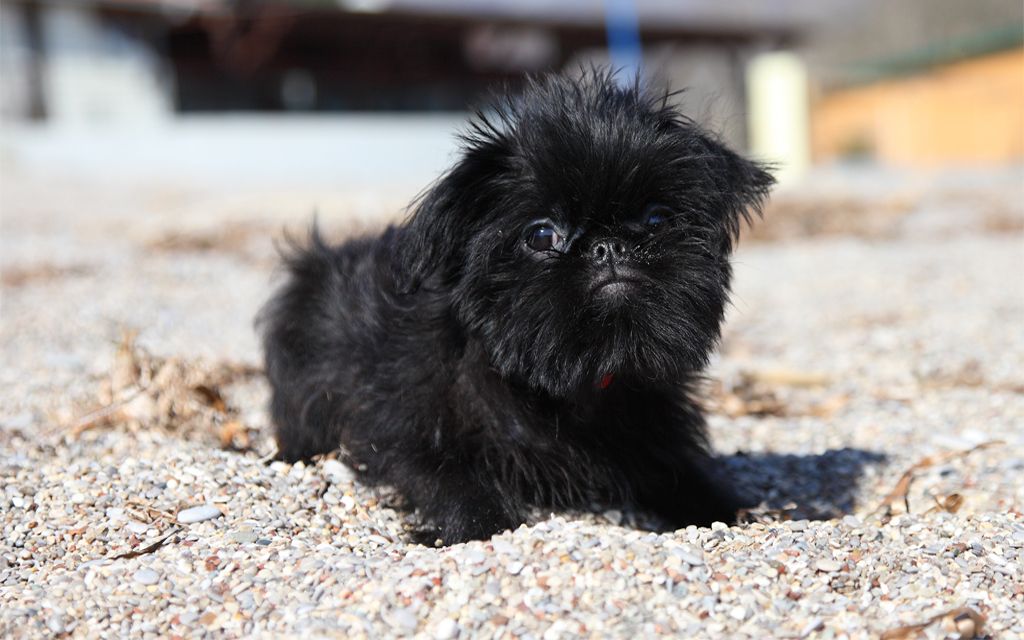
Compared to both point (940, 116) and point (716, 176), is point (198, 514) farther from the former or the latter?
point (940, 116)

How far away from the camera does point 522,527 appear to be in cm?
287

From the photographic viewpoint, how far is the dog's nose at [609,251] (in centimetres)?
289

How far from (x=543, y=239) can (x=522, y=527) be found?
850mm

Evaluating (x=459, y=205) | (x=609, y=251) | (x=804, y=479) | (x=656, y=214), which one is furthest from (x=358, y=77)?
(x=609, y=251)

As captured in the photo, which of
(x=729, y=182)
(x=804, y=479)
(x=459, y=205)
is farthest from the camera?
(x=804, y=479)

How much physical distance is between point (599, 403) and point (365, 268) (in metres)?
1.19

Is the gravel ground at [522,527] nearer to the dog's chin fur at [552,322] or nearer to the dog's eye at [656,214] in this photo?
the dog's chin fur at [552,322]

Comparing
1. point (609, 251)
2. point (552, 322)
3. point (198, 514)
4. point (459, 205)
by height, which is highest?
point (459, 205)

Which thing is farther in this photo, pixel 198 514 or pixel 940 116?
pixel 940 116

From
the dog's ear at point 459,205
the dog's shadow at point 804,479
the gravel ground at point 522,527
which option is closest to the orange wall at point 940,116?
the gravel ground at point 522,527

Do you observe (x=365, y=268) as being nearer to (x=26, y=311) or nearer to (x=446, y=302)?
(x=446, y=302)

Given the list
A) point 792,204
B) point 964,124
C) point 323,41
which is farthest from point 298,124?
point 964,124

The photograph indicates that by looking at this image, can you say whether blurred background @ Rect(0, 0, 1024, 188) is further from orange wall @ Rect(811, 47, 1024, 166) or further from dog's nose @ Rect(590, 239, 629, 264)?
dog's nose @ Rect(590, 239, 629, 264)

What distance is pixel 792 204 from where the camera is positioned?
14258 millimetres
